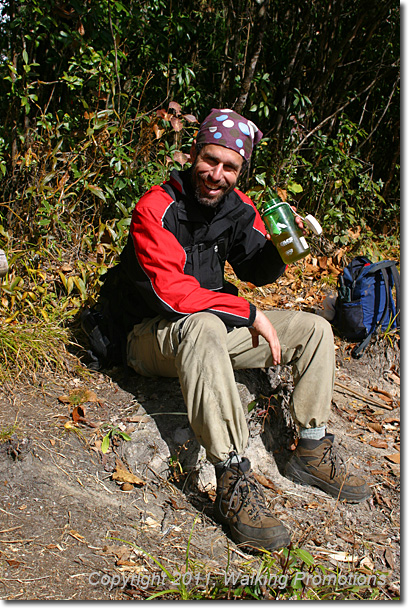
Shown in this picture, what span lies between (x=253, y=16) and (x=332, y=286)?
2.57 metres

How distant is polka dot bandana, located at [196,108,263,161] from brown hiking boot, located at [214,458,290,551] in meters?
1.62

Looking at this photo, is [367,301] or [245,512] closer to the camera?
[245,512]

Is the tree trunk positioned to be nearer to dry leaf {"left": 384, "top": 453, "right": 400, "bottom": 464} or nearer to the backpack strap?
the backpack strap

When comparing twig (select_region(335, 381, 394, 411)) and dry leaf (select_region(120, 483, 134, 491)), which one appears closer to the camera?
dry leaf (select_region(120, 483, 134, 491))

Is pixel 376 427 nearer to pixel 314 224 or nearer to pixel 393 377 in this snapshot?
pixel 393 377

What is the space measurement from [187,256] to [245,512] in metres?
1.35

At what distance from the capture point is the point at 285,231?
3117 millimetres

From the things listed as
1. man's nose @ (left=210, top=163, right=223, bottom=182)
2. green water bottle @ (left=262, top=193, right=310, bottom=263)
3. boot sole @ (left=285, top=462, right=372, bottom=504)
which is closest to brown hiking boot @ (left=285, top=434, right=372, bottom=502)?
boot sole @ (left=285, top=462, right=372, bottom=504)

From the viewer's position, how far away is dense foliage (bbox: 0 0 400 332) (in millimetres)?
4059

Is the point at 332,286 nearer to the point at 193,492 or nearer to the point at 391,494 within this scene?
the point at 391,494

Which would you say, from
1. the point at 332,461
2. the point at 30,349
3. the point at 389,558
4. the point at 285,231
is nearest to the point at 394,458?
the point at 332,461

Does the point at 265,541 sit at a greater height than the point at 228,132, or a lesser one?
lesser

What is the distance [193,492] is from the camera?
9.25 ft

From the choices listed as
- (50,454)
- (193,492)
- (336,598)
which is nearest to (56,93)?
(50,454)
